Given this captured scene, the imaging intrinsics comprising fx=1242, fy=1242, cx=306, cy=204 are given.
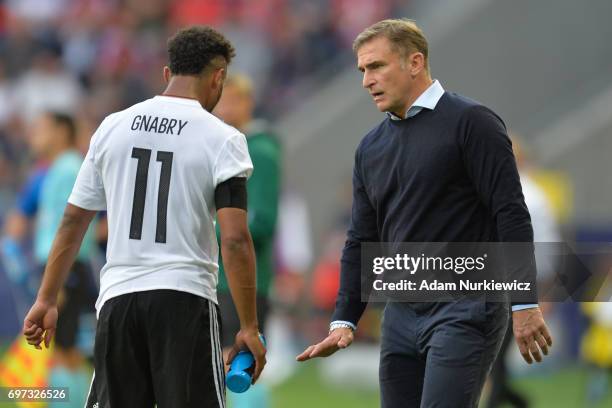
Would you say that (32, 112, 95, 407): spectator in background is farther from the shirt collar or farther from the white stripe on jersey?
the shirt collar

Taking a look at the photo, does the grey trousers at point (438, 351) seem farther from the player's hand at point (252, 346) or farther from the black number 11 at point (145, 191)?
the black number 11 at point (145, 191)

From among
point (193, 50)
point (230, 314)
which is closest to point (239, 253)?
point (193, 50)

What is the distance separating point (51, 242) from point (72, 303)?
52 cm

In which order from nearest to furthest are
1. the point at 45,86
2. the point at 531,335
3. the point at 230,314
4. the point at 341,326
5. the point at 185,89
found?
the point at 531,335 < the point at 185,89 < the point at 341,326 < the point at 230,314 < the point at 45,86

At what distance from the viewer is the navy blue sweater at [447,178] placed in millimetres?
5410

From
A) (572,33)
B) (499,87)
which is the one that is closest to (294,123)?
(499,87)

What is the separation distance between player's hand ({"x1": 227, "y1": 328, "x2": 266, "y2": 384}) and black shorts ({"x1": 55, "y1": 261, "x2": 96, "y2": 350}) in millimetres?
4179

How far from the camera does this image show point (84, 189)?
5.59 m

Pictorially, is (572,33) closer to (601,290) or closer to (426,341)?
(601,290)

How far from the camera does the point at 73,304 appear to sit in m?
9.50

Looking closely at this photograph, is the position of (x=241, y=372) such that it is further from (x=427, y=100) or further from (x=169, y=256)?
(x=427, y=100)

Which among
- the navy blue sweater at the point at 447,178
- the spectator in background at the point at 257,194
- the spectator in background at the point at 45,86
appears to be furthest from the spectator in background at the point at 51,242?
the spectator in background at the point at 45,86

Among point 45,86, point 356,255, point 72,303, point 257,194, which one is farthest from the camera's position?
point 45,86

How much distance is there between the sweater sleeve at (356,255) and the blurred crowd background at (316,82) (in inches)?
348
